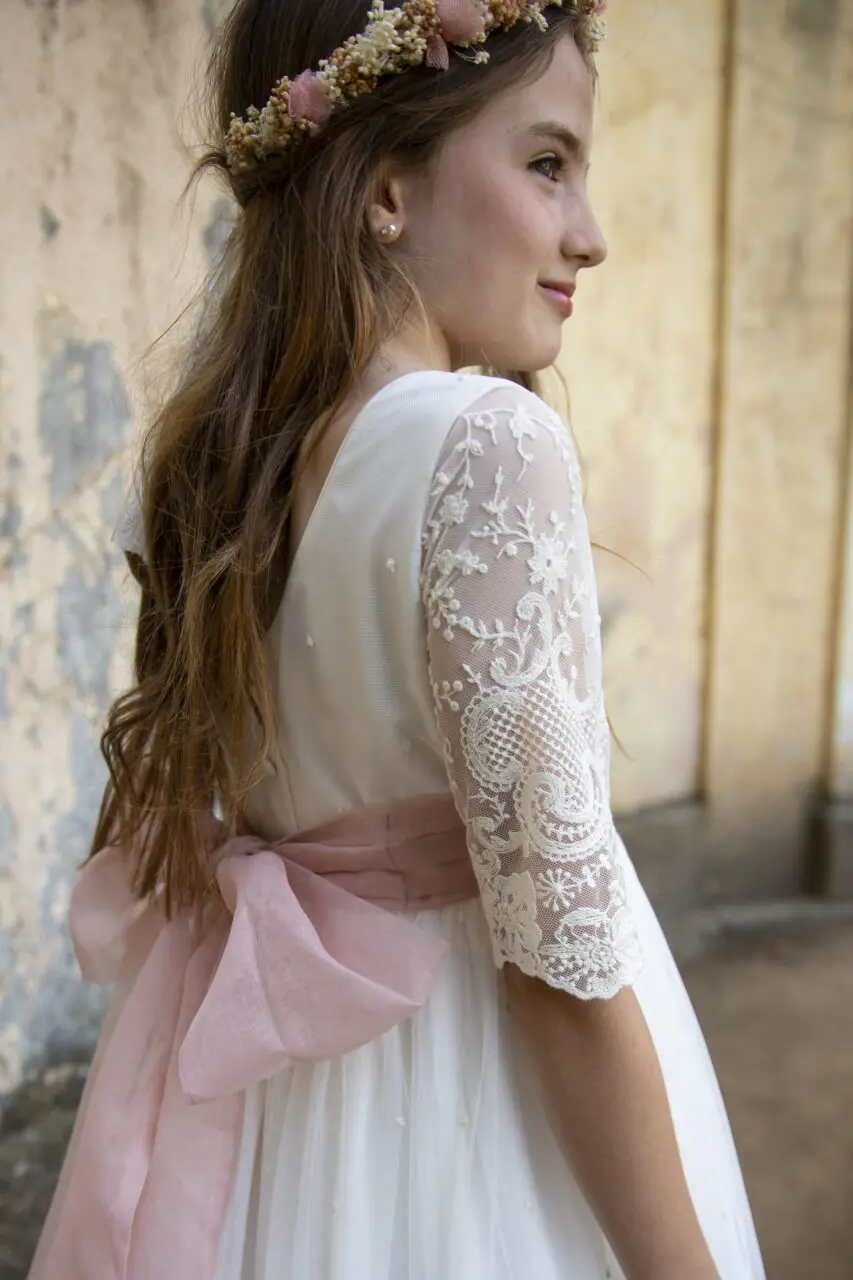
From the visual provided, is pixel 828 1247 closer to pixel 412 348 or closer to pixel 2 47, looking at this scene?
pixel 412 348

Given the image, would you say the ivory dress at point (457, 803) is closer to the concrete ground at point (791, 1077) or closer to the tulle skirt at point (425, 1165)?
the tulle skirt at point (425, 1165)

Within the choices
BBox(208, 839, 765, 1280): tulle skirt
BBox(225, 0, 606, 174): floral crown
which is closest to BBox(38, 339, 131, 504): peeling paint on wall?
BBox(225, 0, 606, 174): floral crown

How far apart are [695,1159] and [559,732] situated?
47 cm

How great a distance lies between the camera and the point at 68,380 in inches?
69.7

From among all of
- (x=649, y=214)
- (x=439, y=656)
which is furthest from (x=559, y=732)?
(x=649, y=214)

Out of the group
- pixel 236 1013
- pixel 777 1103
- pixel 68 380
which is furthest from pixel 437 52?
pixel 777 1103

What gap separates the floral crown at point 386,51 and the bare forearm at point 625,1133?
0.68 m

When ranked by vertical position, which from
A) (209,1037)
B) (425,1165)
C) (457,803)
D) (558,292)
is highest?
(558,292)

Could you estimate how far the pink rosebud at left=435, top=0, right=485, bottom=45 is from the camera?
763 mm

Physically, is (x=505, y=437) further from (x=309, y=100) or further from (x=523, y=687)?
(x=309, y=100)

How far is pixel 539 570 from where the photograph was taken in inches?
26.0

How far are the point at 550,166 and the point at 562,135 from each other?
25mm

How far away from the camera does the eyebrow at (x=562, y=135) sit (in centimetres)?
79

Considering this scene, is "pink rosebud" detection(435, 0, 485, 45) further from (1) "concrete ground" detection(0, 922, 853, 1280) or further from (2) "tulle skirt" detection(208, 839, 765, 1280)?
(1) "concrete ground" detection(0, 922, 853, 1280)
